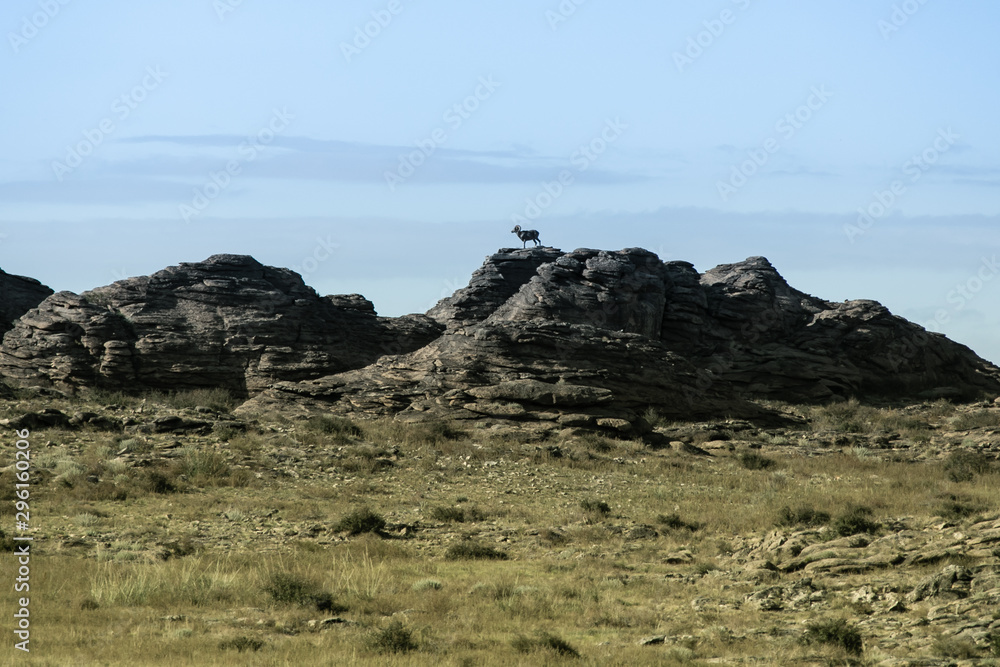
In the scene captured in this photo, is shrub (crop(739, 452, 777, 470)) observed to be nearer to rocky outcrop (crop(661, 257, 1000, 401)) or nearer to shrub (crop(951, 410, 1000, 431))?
shrub (crop(951, 410, 1000, 431))

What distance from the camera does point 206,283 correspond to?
62.1 metres

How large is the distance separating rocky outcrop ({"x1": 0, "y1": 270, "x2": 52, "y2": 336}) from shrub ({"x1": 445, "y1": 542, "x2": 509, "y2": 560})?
2113 inches

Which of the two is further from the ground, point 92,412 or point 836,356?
point 836,356

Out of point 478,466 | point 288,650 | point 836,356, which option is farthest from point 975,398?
point 288,650

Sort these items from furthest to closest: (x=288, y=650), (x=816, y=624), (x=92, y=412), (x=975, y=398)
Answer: (x=975, y=398)
(x=92, y=412)
(x=816, y=624)
(x=288, y=650)

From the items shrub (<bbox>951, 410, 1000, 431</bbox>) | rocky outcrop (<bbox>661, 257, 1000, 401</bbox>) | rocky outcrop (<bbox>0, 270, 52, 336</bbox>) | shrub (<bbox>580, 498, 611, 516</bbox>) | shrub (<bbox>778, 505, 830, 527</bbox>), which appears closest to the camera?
shrub (<bbox>778, 505, 830, 527</bbox>)

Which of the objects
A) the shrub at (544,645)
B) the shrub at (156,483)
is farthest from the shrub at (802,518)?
the shrub at (156,483)

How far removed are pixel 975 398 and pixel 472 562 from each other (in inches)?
2282

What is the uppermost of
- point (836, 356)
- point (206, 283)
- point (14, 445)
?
point (206, 283)

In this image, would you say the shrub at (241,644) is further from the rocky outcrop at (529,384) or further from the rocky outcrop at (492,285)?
the rocky outcrop at (492,285)

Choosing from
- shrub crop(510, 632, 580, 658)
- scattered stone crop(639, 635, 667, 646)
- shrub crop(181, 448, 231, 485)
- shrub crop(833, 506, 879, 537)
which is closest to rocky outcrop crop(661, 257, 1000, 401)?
shrub crop(181, 448, 231, 485)

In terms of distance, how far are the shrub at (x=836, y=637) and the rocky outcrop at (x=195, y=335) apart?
153 feet

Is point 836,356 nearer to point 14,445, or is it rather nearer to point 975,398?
point 975,398

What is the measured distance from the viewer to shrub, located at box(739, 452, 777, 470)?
33.1 metres
